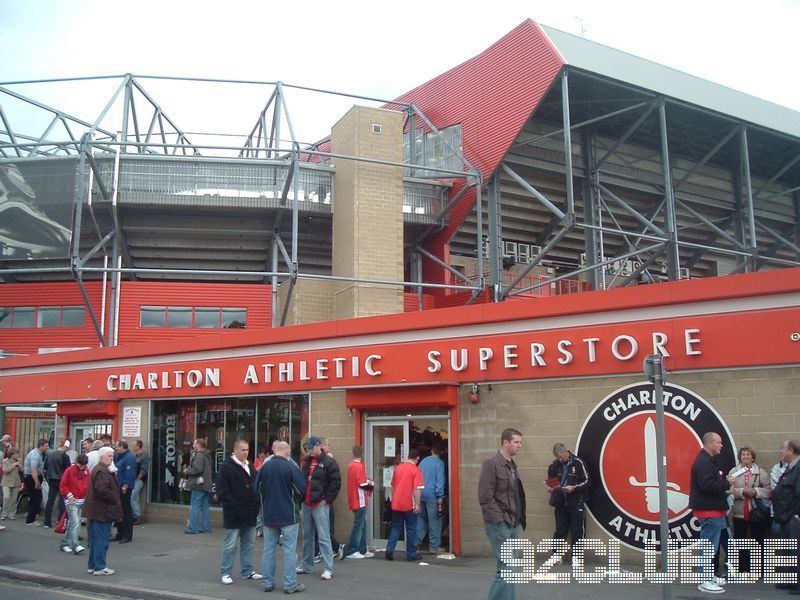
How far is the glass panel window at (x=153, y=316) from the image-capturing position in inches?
1041

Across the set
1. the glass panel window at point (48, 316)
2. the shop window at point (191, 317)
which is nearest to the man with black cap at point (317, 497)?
the shop window at point (191, 317)

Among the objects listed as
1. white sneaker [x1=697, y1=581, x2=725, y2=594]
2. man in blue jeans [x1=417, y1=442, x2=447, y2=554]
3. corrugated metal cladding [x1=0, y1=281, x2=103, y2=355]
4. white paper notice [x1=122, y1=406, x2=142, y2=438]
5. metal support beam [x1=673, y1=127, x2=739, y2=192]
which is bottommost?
white sneaker [x1=697, y1=581, x2=725, y2=594]

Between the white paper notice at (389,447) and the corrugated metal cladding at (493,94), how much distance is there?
13529 millimetres

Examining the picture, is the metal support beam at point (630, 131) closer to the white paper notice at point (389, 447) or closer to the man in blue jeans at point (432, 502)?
the white paper notice at point (389, 447)

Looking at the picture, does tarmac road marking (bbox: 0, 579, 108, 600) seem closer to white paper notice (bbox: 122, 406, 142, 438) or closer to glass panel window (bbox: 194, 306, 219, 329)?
white paper notice (bbox: 122, 406, 142, 438)

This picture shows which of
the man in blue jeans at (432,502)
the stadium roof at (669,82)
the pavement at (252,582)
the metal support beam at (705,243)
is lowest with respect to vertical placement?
the pavement at (252,582)

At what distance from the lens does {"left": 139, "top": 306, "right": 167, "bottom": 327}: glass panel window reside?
26.4 meters

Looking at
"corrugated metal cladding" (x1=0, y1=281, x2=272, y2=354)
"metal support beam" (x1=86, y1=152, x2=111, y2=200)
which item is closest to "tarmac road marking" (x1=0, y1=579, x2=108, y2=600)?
"metal support beam" (x1=86, y1=152, x2=111, y2=200)

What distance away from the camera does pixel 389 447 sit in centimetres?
1277

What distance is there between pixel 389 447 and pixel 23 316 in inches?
759

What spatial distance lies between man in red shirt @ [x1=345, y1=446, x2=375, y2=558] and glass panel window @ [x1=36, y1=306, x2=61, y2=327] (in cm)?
1881

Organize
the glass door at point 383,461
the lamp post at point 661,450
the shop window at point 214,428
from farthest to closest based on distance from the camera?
the shop window at point 214,428 → the glass door at point 383,461 → the lamp post at point 661,450

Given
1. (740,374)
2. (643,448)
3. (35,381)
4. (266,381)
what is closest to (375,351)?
(266,381)

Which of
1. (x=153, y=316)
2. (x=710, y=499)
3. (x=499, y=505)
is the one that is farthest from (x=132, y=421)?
(x=710, y=499)
